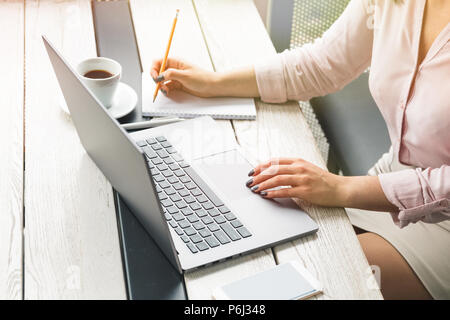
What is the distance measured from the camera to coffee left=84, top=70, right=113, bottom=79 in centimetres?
109

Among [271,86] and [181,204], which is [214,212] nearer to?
[181,204]

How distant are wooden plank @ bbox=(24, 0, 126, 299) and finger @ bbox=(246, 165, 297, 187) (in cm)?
24

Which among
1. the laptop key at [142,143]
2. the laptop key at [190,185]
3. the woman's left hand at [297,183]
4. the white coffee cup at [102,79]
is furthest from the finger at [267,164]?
the white coffee cup at [102,79]

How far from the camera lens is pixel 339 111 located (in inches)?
60.5

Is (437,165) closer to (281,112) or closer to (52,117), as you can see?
(281,112)

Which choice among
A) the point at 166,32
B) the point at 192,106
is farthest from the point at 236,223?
the point at 166,32

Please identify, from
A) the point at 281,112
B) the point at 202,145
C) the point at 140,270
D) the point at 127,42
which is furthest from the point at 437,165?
the point at 127,42

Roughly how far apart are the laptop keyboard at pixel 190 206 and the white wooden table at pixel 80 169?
0.05 meters

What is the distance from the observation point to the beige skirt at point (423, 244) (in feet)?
3.56

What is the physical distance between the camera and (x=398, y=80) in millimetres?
1081

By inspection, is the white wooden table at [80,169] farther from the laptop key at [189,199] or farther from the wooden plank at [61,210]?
the laptop key at [189,199]

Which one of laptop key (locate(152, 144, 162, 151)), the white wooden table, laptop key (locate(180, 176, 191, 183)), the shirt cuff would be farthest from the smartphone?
the shirt cuff

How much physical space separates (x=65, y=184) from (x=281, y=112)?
462 mm
